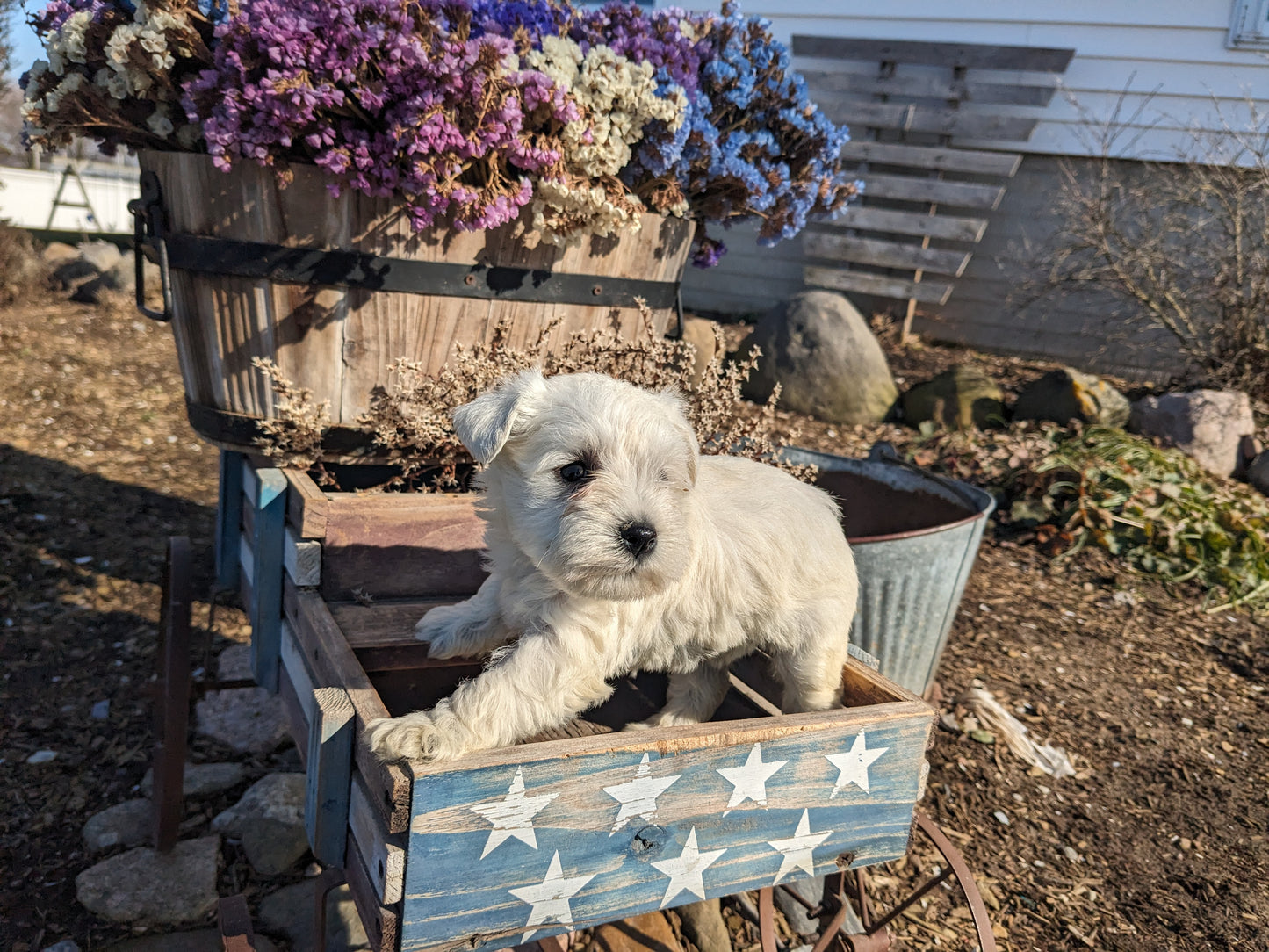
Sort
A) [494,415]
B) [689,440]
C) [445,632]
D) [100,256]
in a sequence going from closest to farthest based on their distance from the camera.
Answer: [494,415] < [689,440] < [445,632] < [100,256]

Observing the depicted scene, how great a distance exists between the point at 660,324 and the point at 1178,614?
3924mm

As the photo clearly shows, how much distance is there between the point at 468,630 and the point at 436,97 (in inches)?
62.9

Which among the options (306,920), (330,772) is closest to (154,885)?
(306,920)

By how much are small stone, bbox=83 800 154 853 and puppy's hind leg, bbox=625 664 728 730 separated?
6.53 feet

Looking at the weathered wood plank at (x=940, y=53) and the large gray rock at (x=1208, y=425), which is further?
the weathered wood plank at (x=940, y=53)

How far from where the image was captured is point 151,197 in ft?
9.61

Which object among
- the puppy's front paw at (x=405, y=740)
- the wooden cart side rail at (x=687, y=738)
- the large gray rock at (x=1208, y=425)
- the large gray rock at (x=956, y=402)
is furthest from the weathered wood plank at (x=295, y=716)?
the large gray rock at (x=1208, y=425)

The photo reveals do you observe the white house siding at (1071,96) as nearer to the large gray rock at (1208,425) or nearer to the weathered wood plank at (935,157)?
the weathered wood plank at (935,157)

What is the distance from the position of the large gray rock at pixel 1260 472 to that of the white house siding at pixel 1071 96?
73.8 inches

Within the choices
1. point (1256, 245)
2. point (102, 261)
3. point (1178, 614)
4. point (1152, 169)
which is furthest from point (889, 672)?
point (102, 261)

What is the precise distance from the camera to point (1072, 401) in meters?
→ 7.37

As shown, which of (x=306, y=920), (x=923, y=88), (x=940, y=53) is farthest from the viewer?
(x=923, y=88)

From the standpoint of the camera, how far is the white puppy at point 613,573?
1758 mm

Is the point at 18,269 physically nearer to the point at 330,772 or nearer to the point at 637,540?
the point at 330,772
